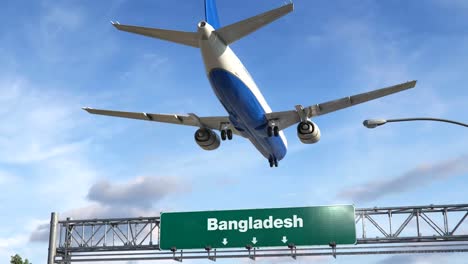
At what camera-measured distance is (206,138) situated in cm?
4209

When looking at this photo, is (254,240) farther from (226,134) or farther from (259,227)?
(226,134)

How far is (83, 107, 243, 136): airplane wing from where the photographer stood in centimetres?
4088

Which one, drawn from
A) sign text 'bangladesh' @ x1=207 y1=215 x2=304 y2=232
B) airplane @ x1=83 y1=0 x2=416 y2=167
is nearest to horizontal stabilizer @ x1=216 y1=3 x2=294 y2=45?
airplane @ x1=83 y1=0 x2=416 y2=167

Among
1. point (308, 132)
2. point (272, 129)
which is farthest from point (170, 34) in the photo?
point (308, 132)

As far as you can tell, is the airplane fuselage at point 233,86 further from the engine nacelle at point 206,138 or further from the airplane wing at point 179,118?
the engine nacelle at point 206,138

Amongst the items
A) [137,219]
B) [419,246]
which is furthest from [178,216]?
[419,246]

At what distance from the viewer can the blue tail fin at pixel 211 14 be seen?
117ft

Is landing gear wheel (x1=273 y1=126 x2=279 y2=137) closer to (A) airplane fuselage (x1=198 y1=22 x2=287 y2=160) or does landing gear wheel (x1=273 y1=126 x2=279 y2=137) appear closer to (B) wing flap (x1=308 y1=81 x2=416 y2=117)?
(A) airplane fuselage (x1=198 y1=22 x2=287 y2=160)

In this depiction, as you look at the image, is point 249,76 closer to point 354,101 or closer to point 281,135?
point 354,101

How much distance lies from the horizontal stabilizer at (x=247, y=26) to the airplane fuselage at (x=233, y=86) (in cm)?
44

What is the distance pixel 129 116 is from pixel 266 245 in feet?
41.3

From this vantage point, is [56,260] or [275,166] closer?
[56,260]

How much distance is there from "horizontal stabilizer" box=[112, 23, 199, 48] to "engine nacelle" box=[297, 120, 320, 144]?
979 cm

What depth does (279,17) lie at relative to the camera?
30.1m
